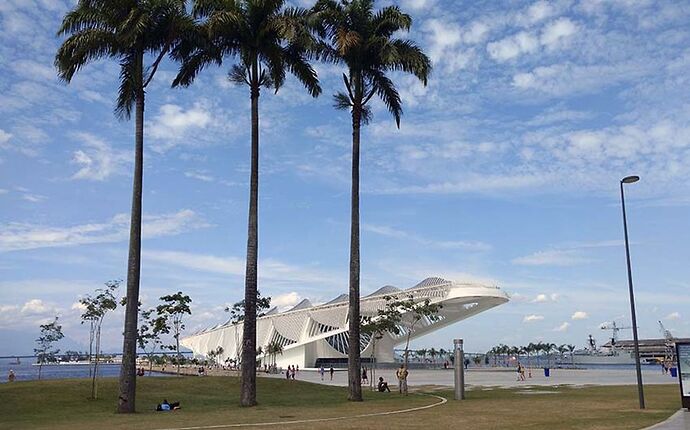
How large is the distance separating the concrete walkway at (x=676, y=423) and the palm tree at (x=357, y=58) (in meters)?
12.9

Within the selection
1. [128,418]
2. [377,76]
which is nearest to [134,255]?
[128,418]

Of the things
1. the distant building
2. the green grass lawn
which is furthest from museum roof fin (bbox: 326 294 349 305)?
the green grass lawn

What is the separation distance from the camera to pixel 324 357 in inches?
4569

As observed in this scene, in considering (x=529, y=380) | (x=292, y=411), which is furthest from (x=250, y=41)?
(x=529, y=380)

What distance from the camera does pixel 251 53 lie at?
92.7ft

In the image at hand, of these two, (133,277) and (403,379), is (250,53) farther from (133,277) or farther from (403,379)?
(403,379)

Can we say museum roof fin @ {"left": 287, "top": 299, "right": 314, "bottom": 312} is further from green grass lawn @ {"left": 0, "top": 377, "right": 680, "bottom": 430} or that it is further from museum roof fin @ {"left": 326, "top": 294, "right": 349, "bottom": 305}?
green grass lawn @ {"left": 0, "top": 377, "right": 680, "bottom": 430}

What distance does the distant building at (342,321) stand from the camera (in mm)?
99500

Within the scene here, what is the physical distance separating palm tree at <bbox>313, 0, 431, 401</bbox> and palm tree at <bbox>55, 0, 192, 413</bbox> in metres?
6.66

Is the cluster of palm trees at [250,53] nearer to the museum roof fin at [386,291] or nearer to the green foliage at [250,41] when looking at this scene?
the green foliage at [250,41]

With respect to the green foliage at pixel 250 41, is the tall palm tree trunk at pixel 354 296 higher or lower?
lower

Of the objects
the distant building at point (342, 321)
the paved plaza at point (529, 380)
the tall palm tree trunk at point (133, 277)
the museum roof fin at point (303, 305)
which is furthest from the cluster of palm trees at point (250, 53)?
the museum roof fin at point (303, 305)

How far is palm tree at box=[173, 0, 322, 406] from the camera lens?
26.7 meters

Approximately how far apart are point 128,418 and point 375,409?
8.84 meters
